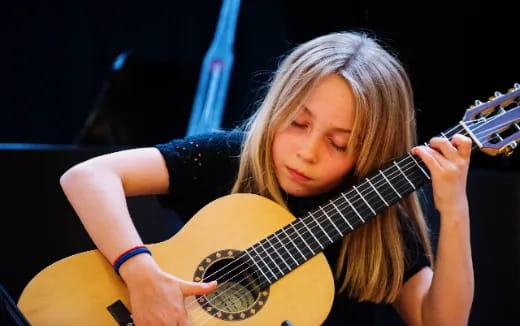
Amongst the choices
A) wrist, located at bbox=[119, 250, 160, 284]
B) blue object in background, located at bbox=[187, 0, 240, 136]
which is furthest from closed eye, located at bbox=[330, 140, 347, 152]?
blue object in background, located at bbox=[187, 0, 240, 136]

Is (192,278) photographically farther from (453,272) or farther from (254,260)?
(453,272)

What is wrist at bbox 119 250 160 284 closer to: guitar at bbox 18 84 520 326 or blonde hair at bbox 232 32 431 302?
guitar at bbox 18 84 520 326

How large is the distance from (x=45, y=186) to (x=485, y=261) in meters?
1.27

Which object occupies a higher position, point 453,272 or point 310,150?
point 310,150

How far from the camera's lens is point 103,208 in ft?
4.10

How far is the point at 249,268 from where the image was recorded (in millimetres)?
1233

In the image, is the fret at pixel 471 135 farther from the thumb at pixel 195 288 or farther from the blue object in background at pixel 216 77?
the blue object in background at pixel 216 77

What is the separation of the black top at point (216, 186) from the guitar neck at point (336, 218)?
12cm

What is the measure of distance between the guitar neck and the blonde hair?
0.22 feet

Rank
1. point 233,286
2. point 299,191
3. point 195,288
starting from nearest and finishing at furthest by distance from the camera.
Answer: point 195,288, point 233,286, point 299,191

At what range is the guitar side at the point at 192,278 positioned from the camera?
115 centimetres

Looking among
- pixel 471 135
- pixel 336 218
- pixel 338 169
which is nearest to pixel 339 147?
pixel 338 169

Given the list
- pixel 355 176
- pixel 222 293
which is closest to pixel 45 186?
pixel 222 293

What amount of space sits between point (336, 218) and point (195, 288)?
33 centimetres
